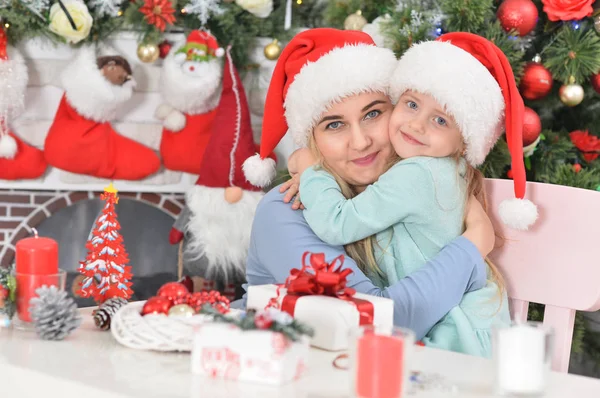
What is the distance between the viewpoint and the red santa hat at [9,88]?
9.52 feet

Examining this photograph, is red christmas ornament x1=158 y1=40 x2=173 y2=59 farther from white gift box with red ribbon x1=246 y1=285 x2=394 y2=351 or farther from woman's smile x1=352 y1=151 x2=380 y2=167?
white gift box with red ribbon x1=246 y1=285 x2=394 y2=351

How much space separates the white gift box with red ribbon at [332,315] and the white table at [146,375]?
0.09 feet

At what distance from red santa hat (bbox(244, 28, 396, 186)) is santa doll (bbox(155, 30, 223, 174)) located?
1035 millimetres

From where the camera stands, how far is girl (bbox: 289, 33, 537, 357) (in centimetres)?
174

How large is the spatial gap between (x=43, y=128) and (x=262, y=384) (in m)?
2.28

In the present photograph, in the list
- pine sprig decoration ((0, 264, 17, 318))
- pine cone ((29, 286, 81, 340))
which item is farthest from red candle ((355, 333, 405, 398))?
pine sprig decoration ((0, 264, 17, 318))

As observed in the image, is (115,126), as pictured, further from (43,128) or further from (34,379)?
(34,379)

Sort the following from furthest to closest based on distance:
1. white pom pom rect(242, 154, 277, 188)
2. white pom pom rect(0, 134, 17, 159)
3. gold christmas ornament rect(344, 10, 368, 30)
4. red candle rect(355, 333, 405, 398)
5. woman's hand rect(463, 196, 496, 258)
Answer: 1. white pom pom rect(0, 134, 17, 159)
2. gold christmas ornament rect(344, 10, 368, 30)
3. white pom pom rect(242, 154, 277, 188)
4. woman's hand rect(463, 196, 496, 258)
5. red candle rect(355, 333, 405, 398)

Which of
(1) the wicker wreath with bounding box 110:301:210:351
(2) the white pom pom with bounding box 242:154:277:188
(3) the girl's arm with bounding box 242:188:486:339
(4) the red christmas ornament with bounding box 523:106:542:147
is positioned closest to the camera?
(1) the wicker wreath with bounding box 110:301:210:351

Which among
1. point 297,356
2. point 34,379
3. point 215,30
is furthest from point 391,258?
point 215,30

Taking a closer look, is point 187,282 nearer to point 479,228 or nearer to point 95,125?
point 95,125

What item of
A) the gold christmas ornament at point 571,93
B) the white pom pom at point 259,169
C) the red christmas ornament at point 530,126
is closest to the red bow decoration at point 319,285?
the white pom pom at point 259,169

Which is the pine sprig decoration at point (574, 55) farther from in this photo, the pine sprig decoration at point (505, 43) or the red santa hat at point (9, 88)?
the red santa hat at point (9, 88)

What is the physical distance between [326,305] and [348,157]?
0.67 m
